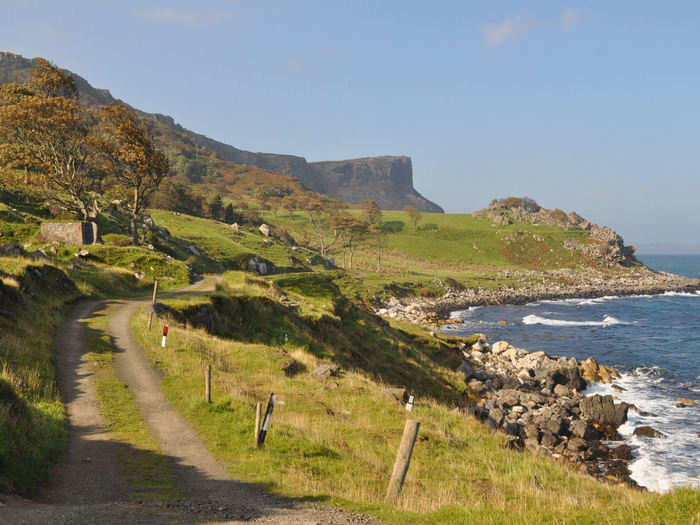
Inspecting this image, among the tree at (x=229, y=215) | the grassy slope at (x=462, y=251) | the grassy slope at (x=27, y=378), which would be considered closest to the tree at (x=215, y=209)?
the tree at (x=229, y=215)

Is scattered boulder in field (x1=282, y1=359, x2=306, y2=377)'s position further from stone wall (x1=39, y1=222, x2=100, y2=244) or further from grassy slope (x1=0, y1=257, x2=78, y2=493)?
stone wall (x1=39, y1=222, x2=100, y2=244)

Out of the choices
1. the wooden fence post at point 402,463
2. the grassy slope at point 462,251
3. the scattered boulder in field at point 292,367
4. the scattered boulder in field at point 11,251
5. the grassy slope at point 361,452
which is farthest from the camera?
the grassy slope at point 462,251

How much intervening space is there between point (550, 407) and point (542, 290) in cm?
8023

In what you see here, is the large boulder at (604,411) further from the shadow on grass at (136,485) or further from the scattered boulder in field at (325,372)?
the shadow on grass at (136,485)

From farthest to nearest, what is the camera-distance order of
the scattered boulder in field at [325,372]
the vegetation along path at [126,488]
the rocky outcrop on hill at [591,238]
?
the rocky outcrop on hill at [591,238], the scattered boulder in field at [325,372], the vegetation along path at [126,488]

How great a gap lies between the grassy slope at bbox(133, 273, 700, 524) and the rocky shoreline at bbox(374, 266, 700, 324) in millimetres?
50839

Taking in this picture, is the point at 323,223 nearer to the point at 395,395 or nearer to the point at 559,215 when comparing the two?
the point at 559,215

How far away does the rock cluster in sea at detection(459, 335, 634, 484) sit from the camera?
1015 inches

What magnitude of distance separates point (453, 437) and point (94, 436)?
12565mm

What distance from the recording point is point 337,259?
128 meters

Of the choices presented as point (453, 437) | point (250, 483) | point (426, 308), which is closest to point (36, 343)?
point (250, 483)

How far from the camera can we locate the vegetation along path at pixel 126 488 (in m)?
8.55

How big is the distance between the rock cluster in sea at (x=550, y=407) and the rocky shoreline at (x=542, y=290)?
26.6 metres

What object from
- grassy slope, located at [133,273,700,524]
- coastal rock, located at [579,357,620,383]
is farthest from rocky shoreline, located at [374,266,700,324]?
grassy slope, located at [133,273,700,524]
